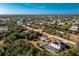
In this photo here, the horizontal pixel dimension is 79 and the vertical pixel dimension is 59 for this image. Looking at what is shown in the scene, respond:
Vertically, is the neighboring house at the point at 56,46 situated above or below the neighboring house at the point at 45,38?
below

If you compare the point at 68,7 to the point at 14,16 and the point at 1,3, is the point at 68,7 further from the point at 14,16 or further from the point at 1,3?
the point at 1,3

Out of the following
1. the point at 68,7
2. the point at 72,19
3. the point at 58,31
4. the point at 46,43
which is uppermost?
the point at 68,7

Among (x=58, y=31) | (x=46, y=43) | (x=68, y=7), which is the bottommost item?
(x=46, y=43)

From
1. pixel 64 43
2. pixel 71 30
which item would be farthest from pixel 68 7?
pixel 64 43

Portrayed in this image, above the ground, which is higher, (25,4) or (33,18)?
(25,4)

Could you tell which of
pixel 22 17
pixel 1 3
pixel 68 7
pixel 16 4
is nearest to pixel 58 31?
pixel 68 7

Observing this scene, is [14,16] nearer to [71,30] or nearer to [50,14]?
[50,14]

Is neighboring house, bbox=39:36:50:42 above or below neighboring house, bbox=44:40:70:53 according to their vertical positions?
above

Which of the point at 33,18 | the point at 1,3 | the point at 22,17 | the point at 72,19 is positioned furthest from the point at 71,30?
the point at 1,3

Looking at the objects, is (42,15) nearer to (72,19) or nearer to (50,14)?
(50,14)
